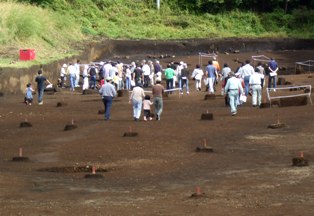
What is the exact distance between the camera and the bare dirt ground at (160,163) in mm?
18281

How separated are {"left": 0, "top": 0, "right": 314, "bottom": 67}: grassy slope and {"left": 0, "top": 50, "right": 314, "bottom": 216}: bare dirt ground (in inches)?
1000

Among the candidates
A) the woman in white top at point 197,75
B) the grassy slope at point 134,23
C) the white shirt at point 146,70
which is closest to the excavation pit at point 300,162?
the woman in white top at point 197,75

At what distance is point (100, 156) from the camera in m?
25.7

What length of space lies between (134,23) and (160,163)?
5773 cm

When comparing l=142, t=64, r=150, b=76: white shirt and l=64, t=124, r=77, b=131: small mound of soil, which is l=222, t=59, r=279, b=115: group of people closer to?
l=64, t=124, r=77, b=131: small mound of soil

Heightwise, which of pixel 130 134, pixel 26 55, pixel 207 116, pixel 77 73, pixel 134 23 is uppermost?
pixel 134 23

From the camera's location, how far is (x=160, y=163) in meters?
24.4

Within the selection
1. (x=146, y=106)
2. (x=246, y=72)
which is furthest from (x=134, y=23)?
(x=146, y=106)

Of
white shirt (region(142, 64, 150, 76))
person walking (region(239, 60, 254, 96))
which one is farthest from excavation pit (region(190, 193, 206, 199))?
white shirt (region(142, 64, 150, 76))

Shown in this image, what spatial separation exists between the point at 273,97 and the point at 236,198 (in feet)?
66.3

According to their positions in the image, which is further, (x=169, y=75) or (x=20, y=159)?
(x=169, y=75)

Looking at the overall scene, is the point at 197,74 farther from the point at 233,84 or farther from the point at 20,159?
the point at 20,159

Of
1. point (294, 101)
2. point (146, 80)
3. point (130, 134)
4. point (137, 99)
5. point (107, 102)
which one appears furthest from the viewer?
point (146, 80)

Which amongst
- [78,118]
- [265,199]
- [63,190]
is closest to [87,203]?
[63,190]
